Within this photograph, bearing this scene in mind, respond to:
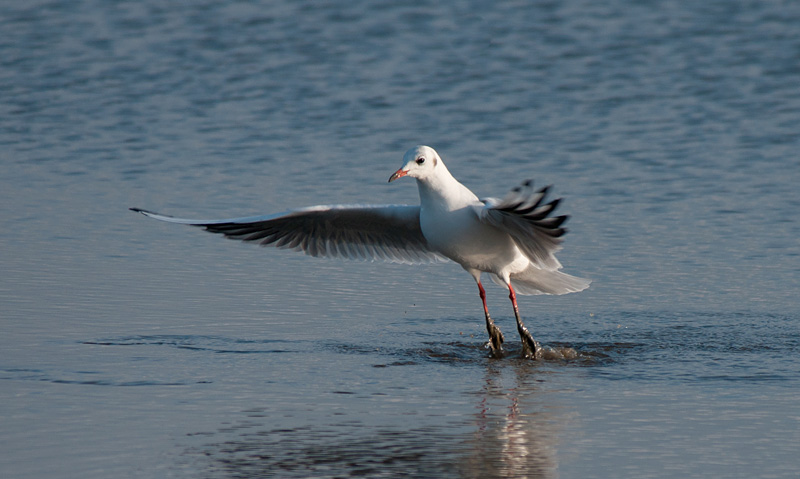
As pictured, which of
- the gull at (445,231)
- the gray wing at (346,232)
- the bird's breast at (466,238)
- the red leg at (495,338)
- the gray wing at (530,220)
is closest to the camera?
the gray wing at (530,220)

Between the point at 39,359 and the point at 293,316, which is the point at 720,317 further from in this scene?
the point at 39,359

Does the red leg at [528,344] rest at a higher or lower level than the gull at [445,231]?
lower

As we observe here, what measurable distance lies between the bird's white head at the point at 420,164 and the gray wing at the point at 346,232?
0.81 m

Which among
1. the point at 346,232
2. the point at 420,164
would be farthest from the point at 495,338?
the point at 346,232

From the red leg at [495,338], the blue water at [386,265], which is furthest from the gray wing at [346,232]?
the red leg at [495,338]

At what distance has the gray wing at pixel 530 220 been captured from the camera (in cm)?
704

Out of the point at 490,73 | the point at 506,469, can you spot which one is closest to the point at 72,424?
the point at 506,469

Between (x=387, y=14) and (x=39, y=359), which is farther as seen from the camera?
(x=387, y=14)

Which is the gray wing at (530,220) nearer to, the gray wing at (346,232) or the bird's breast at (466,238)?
the bird's breast at (466,238)

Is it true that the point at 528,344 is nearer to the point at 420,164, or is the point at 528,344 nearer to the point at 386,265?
the point at 420,164

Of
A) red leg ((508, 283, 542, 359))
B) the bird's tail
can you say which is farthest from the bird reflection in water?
the bird's tail

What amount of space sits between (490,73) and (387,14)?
3309 millimetres

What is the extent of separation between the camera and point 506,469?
5.53 meters

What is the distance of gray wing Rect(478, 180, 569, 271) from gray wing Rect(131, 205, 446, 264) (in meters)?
1.13
